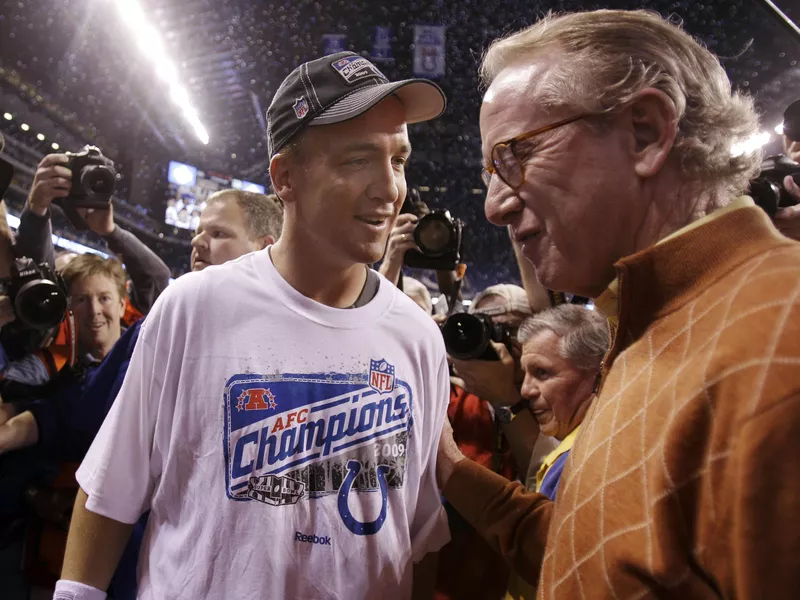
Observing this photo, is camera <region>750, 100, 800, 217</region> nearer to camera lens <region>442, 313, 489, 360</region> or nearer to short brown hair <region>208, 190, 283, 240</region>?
camera lens <region>442, 313, 489, 360</region>

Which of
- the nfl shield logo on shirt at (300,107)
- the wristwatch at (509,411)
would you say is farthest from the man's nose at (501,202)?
the wristwatch at (509,411)

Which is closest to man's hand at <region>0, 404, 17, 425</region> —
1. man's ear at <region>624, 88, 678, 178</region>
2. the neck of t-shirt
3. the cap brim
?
the neck of t-shirt

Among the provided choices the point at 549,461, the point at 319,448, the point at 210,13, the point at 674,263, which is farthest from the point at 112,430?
the point at 210,13

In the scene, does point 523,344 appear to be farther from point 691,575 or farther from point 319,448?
point 691,575

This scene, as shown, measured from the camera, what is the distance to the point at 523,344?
78.7 inches

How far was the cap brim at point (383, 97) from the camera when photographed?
3.34 ft

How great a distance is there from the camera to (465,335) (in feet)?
6.46

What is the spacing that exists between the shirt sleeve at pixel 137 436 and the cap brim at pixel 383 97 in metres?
0.46

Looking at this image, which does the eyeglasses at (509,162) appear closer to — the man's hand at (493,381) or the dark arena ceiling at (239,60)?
the man's hand at (493,381)

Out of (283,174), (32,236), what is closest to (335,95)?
(283,174)

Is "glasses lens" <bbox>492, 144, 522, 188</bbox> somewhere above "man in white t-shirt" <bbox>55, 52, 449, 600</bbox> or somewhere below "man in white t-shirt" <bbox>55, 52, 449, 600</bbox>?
above

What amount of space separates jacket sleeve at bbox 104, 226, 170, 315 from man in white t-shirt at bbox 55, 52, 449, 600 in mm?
1644

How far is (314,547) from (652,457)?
596 millimetres

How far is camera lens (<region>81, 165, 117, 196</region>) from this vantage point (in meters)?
2.26
